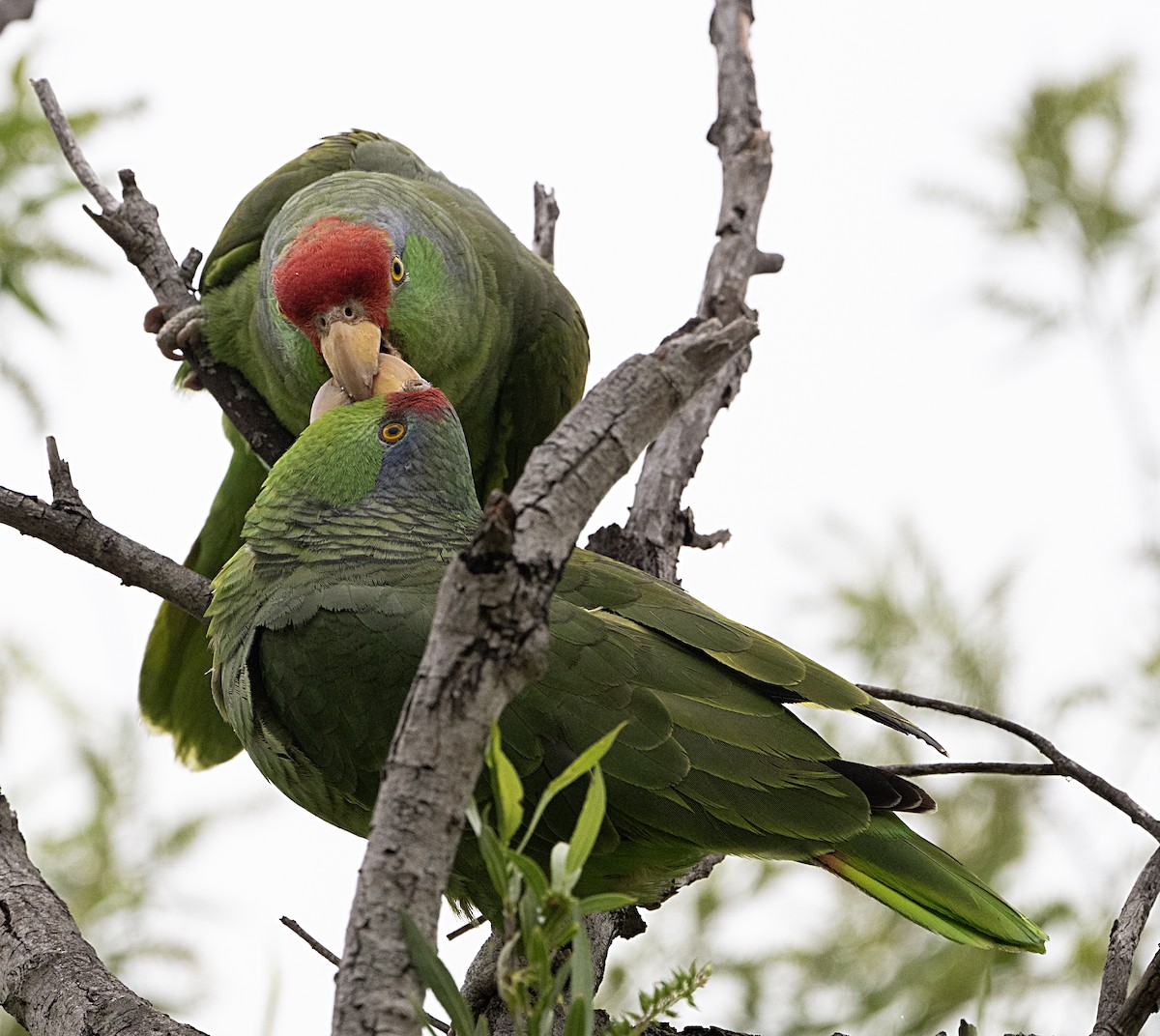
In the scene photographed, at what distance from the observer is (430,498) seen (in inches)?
77.4

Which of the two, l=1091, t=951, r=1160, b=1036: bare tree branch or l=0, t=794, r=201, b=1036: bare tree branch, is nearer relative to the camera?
l=1091, t=951, r=1160, b=1036: bare tree branch

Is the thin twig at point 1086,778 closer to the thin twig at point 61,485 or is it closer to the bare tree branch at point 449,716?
the bare tree branch at point 449,716

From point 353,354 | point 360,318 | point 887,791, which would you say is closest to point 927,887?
point 887,791

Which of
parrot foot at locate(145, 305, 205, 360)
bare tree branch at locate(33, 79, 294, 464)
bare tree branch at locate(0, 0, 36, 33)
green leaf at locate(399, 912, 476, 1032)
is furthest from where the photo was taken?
parrot foot at locate(145, 305, 205, 360)

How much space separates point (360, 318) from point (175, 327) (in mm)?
594

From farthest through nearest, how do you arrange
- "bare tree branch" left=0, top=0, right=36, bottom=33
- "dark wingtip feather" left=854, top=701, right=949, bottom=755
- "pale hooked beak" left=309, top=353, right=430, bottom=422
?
"pale hooked beak" left=309, top=353, right=430, bottom=422 → "dark wingtip feather" left=854, top=701, right=949, bottom=755 → "bare tree branch" left=0, top=0, right=36, bottom=33

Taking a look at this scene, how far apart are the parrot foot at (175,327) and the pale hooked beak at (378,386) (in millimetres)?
600

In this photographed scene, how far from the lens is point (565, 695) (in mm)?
1695

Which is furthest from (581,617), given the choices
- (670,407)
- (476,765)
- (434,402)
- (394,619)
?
(476,765)

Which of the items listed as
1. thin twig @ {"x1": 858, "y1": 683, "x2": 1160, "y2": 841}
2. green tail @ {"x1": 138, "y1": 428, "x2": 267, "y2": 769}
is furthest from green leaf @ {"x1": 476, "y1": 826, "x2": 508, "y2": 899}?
green tail @ {"x1": 138, "y1": 428, "x2": 267, "y2": 769}

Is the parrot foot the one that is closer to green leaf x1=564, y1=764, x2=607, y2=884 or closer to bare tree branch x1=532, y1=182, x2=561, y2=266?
bare tree branch x1=532, y1=182, x2=561, y2=266

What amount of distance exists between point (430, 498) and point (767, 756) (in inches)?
25.1

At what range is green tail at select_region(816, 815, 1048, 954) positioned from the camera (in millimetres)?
1606

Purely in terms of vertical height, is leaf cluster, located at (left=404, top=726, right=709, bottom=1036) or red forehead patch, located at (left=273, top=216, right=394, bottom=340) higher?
red forehead patch, located at (left=273, top=216, right=394, bottom=340)
